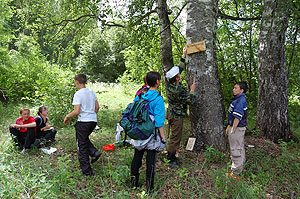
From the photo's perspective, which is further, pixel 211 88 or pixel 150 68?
pixel 150 68

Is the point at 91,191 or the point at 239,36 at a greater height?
the point at 239,36

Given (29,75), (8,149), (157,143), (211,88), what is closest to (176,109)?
(211,88)

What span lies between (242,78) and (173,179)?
5.46m

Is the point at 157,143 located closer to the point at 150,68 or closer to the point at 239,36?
the point at 239,36

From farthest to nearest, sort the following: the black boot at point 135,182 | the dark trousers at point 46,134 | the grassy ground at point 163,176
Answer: the dark trousers at point 46,134 < the black boot at point 135,182 < the grassy ground at point 163,176

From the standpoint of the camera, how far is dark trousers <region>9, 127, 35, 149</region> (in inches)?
177

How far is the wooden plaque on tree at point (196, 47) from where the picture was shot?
3.96m

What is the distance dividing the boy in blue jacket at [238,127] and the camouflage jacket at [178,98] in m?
0.71

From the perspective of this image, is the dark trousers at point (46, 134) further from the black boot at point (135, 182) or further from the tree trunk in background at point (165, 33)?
the tree trunk in background at point (165, 33)

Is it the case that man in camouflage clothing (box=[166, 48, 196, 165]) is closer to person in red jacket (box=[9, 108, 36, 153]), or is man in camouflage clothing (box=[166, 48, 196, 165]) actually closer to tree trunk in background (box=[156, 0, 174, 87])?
tree trunk in background (box=[156, 0, 174, 87])

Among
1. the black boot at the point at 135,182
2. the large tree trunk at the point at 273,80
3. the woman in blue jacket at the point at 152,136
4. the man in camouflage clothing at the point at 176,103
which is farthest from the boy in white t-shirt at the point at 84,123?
the large tree trunk at the point at 273,80

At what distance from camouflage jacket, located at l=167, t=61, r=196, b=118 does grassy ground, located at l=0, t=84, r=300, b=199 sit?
0.89 m

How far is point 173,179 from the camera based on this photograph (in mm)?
3447

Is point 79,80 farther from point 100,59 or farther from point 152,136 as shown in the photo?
point 100,59
